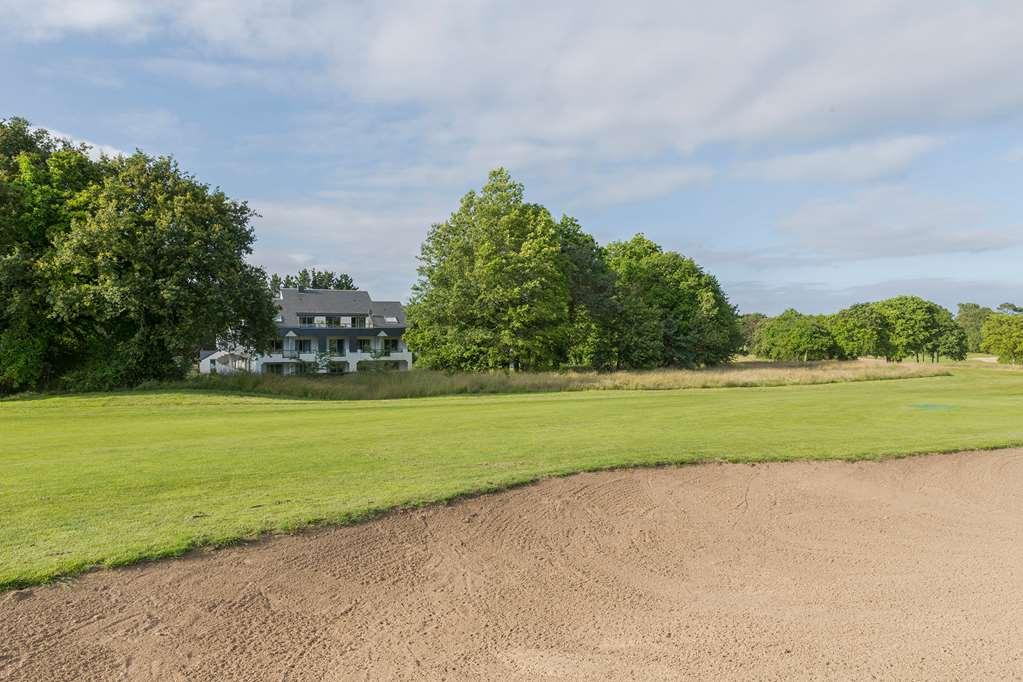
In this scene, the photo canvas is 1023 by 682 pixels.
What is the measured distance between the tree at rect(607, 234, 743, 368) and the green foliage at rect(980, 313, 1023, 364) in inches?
1430

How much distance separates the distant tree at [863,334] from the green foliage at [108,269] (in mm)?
90145

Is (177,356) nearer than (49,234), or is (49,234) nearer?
(49,234)

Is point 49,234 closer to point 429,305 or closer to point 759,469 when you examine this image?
point 429,305

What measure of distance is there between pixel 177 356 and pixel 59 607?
3609 centimetres

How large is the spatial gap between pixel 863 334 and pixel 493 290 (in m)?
73.1

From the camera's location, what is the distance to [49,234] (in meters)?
34.8

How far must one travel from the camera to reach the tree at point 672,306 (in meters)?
64.8

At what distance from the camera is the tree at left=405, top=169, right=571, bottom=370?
50.1 meters

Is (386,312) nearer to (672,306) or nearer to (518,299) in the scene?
(672,306)

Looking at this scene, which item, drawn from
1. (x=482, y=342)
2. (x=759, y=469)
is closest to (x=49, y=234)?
(x=482, y=342)

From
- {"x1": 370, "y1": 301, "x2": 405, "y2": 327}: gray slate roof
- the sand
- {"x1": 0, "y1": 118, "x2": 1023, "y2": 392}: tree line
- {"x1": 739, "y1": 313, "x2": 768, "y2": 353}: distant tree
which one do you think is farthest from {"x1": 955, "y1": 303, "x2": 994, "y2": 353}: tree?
the sand

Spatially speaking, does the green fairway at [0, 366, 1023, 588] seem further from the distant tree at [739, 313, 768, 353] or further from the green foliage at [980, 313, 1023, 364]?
the distant tree at [739, 313, 768, 353]

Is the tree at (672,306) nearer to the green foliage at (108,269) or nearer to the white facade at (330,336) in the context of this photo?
the white facade at (330,336)

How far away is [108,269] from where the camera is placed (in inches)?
1302
